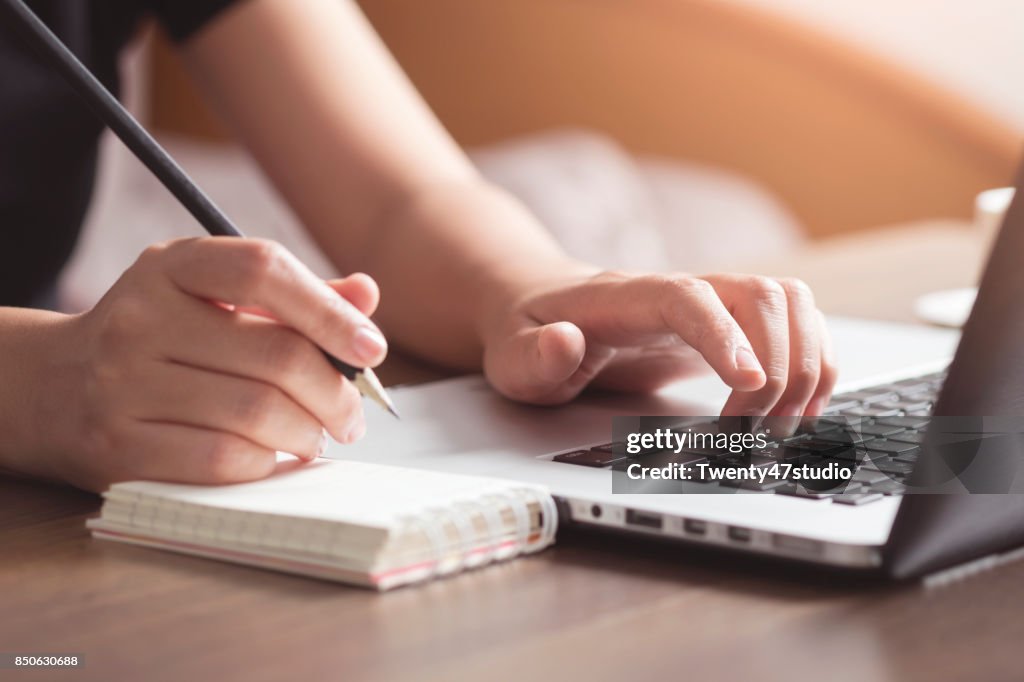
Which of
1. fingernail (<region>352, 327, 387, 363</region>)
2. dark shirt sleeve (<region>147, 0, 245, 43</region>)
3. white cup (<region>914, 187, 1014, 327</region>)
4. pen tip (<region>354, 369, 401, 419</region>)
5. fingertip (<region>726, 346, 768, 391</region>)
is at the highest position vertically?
dark shirt sleeve (<region>147, 0, 245, 43</region>)

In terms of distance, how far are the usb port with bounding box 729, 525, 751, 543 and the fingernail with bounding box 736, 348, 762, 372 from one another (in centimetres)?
9

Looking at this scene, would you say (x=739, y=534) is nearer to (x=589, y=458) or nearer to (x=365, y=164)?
(x=589, y=458)

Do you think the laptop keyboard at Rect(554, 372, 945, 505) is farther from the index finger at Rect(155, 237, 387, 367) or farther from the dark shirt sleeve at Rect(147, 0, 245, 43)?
the dark shirt sleeve at Rect(147, 0, 245, 43)

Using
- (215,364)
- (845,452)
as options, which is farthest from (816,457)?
(215,364)

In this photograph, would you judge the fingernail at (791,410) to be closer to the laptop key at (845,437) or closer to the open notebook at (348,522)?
the laptop key at (845,437)

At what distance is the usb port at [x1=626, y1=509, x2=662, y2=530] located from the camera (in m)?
0.38

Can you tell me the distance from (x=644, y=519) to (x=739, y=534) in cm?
3

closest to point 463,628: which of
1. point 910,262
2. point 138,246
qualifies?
point 910,262

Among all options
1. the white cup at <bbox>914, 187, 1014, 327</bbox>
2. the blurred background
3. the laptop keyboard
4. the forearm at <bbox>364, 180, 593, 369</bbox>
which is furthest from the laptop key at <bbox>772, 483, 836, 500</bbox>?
the blurred background

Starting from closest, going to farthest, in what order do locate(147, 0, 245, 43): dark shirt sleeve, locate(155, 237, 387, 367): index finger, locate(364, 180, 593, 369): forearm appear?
locate(155, 237, 387, 367): index finger → locate(364, 180, 593, 369): forearm → locate(147, 0, 245, 43): dark shirt sleeve

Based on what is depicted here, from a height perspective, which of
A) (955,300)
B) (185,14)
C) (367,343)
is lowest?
(955,300)

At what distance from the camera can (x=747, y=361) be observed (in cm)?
45

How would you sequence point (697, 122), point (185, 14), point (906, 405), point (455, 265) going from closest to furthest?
point (906, 405) < point (455, 265) < point (185, 14) < point (697, 122)

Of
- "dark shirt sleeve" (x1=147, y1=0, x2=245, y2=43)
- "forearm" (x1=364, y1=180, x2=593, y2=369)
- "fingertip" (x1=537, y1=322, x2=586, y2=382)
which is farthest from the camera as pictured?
"dark shirt sleeve" (x1=147, y1=0, x2=245, y2=43)
